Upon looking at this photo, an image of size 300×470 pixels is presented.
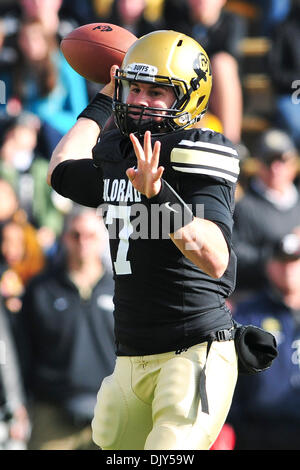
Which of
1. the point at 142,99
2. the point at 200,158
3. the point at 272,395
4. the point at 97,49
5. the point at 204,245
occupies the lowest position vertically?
the point at 272,395

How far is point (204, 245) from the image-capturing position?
2914 millimetres

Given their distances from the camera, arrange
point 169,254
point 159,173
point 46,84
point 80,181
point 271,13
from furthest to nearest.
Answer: point 271,13 → point 46,84 → point 80,181 → point 169,254 → point 159,173

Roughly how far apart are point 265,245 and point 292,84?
1.42m

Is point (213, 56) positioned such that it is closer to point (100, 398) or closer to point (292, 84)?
point (292, 84)

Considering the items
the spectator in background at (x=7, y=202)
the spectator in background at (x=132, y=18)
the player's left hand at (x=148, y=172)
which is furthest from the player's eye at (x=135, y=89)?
the spectator in background at (x=132, y=18)

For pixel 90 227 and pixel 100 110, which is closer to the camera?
pixel 100 110

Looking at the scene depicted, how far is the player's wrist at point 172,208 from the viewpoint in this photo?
2881mm

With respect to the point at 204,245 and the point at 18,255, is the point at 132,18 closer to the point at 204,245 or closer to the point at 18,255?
the point at 18,255

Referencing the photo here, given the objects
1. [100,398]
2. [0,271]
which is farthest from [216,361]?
[0,271]

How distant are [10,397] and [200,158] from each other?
2790 millimetres

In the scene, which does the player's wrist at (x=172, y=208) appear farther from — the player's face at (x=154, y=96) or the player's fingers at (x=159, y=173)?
the player's face at (x=154, y=96)

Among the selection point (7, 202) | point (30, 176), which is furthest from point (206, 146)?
point (30, 176)

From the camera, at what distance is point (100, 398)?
11.0ft

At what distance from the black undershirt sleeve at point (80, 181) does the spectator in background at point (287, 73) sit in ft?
11.3
